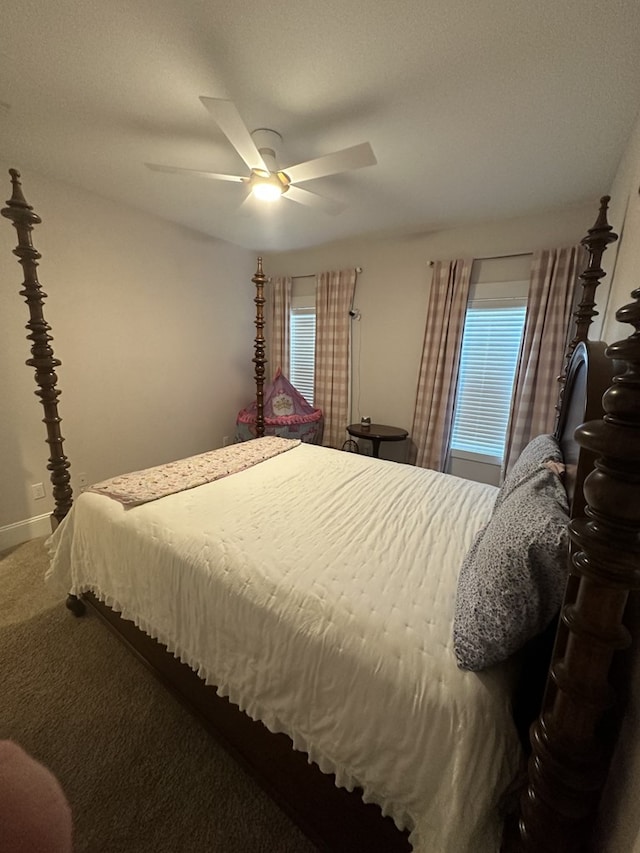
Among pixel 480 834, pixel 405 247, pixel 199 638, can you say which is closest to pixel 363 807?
pixel 480 834

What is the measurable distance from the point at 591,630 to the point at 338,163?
1877mm

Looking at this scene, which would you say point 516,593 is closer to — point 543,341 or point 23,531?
point 543,341

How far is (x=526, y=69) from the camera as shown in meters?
1.33

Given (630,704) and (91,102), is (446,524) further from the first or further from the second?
(91,102)

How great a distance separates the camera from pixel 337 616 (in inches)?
36.4

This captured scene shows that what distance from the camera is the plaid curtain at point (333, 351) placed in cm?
352

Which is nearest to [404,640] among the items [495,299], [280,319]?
[495,299]

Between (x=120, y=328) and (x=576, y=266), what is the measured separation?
3.64 meters

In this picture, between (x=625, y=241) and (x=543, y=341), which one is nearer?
(x=625, y=241)

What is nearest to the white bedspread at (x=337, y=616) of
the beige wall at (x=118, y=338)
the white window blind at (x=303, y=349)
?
the beige wall at (x=118, y=338)

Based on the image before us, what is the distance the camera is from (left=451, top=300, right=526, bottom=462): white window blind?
9.21 feet

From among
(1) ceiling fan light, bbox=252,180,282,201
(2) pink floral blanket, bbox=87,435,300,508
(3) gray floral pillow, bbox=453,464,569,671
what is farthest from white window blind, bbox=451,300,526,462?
(3) gray floral pillow, bbox=453,464,569,671

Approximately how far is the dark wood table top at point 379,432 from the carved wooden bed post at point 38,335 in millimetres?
2302

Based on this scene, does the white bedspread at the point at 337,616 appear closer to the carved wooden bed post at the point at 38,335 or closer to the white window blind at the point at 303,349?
the carved wooden bed post at the point at 38,335
